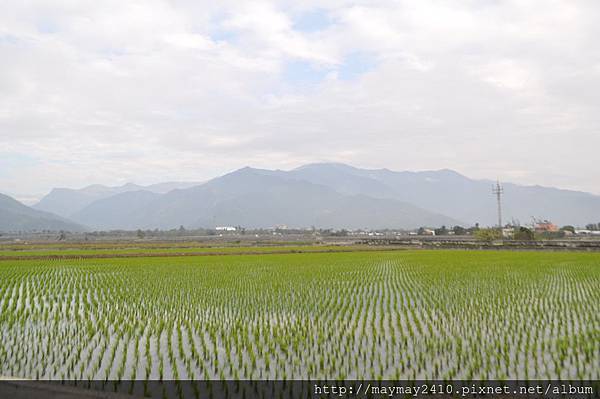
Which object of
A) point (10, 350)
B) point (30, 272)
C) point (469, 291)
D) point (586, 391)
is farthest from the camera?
point (30, 272)

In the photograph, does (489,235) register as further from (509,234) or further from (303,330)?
(303,330)

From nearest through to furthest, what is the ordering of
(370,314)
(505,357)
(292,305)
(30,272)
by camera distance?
(505,357) → (370,314) → (292,305) → (30,272)

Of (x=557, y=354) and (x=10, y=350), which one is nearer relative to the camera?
(x=557, y=354)

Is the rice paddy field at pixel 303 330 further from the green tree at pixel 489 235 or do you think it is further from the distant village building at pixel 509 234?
the distant village building at pixel 509 234

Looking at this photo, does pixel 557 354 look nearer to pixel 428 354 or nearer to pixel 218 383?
pixel 428 354

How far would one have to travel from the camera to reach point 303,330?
31.6ft

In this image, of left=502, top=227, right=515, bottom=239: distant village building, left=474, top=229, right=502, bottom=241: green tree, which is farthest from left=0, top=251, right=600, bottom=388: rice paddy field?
left=502, top=227, right=515, bottom=239: distant village building

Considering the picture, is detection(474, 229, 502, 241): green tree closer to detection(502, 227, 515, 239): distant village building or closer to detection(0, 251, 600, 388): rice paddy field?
detection(502, 227, 515, 239): distant village building

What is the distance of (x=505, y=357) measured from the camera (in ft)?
24.6

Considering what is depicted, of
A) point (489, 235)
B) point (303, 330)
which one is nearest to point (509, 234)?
point (489, 235)

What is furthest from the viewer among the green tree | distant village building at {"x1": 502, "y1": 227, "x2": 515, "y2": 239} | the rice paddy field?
distant village building at {"x1": 502, "y1": 227, "x2": 515, "y2": 239}

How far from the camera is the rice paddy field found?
278 inches

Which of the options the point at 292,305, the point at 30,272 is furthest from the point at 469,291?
the point at 30,272

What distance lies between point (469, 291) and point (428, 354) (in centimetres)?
831
